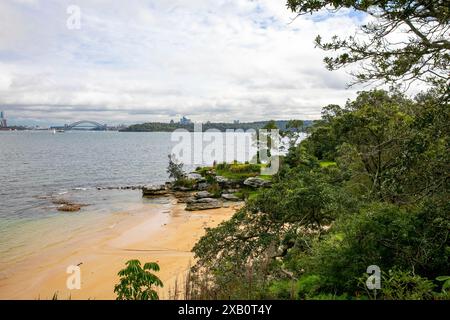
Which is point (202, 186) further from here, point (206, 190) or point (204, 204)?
point (204, 204)

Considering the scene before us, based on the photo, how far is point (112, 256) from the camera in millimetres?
19469

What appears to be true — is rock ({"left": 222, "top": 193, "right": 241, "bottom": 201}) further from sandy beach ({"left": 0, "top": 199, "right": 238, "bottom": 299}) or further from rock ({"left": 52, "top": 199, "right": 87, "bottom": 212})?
rock ({"left": 52, "top": 199, "right": 87, "bottom": 212})

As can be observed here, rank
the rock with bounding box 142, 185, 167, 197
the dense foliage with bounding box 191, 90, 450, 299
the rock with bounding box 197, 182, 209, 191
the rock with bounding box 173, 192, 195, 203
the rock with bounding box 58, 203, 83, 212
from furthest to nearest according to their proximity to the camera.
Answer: the rock with bounding box 142, 185, 167, 197 < the rock with bounding box 197, 182, 209, 191 < the rock with bounding box 173, 192, 195, 203 < the rock with bounding box 58, 203, 83, 212 < the dense foliage with bounding box 191, 90, 450, 299

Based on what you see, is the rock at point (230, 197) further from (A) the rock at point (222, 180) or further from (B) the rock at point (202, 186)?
(B) the rock at point (202, 186)

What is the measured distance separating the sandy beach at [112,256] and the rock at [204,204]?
168 cm

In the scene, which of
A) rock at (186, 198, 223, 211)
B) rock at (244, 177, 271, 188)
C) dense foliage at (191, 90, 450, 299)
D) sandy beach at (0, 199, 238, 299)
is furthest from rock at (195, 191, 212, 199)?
dense foliage at (191, 90, 450, 299)

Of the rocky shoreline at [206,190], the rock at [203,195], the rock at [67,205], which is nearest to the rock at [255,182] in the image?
the rocky shoreline at [206,190]

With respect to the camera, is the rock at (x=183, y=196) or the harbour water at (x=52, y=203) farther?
the rock at (x=183, y=196)

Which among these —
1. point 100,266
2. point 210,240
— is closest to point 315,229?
point 210,240

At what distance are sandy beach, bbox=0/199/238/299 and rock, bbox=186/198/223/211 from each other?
168 cm

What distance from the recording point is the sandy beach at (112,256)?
15255 millimetres

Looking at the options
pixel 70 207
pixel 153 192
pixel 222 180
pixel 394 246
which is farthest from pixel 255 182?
pixel 394 246

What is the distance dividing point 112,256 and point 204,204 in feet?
44.9

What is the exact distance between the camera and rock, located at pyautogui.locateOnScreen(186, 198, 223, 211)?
1244 inches
